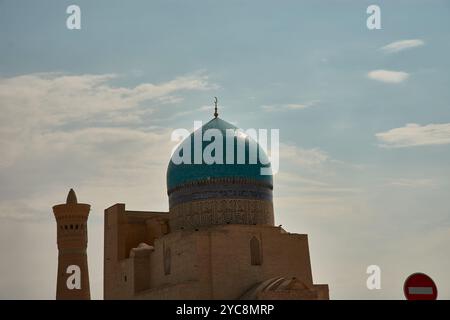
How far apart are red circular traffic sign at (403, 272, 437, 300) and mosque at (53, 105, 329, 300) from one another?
1562 centimetres

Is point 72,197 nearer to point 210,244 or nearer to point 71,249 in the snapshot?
point 71,249

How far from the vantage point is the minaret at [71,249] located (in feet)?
109

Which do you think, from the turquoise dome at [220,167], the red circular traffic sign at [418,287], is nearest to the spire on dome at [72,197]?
the turquoise dome at [220,167]

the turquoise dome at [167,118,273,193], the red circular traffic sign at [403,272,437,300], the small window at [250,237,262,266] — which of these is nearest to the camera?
the red circular traffic sign at [403,272,437,300]

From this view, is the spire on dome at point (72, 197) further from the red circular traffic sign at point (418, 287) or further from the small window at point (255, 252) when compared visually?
the red circular traffic sign at point (418, 287)

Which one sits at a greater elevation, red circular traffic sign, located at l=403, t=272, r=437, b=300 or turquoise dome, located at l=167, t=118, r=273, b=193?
turquoise dome, located at l=167, t=118, r=273, b=193

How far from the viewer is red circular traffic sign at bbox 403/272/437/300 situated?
789cm

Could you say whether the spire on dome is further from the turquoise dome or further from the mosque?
the turquoise dome

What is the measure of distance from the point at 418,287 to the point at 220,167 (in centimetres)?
1879

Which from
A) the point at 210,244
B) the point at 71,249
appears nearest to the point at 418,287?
the point at 210,244

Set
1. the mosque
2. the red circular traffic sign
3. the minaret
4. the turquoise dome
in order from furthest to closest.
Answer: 1. the minaret
2. the turquoise dome
3. the mosque
4. the red circular traffic sign

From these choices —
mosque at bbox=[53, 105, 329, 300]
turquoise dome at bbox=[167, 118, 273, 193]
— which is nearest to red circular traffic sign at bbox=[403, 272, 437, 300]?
mosque at bbox=[53, 105, 329, 300]

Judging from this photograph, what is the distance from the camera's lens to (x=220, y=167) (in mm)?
26578
